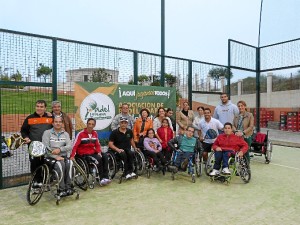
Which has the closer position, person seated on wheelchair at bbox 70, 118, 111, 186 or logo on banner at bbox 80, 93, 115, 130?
person seated on wheelchair at bbox 70, 118, 111, 186

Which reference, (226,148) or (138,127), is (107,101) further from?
(226,148)

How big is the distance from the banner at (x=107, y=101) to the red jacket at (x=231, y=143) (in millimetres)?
1713

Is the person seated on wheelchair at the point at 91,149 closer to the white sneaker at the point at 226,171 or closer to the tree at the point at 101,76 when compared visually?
the tree at the point at 101,76

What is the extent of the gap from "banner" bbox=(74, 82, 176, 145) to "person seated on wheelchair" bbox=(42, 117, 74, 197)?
34.2 inches

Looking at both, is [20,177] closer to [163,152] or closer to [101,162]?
[101,162]

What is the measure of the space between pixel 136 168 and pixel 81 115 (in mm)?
1351

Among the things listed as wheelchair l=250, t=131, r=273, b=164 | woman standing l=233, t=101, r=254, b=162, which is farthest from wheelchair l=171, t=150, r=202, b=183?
wheelchair l=250, t=131, r=273, b=164

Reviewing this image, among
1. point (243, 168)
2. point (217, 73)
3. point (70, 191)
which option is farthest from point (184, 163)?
point (217, 73)

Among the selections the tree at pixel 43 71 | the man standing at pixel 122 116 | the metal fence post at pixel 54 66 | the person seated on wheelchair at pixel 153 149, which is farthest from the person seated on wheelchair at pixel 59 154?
the person seated on wheelchair at pixel 153 149

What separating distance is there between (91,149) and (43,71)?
1.48 m

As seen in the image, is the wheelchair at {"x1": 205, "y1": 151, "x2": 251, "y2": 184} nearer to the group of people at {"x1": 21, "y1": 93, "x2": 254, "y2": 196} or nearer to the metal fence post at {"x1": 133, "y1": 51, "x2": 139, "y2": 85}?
the group of people at {"x1": 21, "y1": 93, "x2": 254, "y2": 196}

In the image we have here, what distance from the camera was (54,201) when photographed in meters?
3.79

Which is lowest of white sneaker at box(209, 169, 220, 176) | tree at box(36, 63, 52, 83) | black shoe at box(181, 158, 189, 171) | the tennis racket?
white sneaker at box(209, 169, 220, 176)

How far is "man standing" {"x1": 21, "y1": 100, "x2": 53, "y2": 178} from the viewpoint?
406 centimetres
